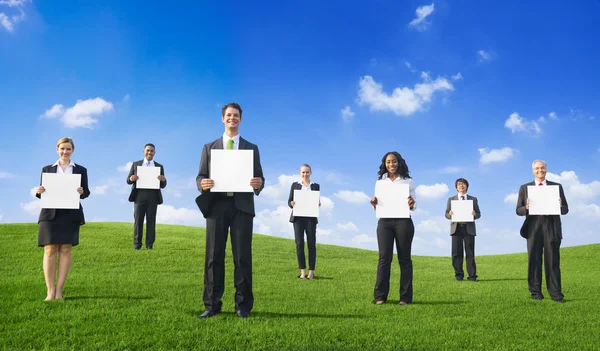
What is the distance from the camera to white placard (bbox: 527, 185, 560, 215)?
35.5ft

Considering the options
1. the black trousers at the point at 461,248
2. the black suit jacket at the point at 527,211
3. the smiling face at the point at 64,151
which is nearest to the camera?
the smiling face at the point at 64,151

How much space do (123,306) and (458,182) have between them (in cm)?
1213

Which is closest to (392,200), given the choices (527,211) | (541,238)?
(527,211)

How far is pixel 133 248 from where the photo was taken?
60.1ft

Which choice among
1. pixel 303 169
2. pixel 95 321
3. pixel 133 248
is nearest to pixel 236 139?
pixel 95 321

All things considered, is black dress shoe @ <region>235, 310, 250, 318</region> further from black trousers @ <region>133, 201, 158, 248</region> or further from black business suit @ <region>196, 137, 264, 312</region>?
black trousers @ <region>133, 201, 158, 248</region>

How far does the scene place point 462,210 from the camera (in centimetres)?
1642

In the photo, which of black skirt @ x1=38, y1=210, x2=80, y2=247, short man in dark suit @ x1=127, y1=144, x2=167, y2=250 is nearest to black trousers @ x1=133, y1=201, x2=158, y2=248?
short man in dark suit @ x1=127, y1=144, x2=167, y2=250

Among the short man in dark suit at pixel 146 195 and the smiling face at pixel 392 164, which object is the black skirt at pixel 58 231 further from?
the short man in dark suit at pixel 146 195

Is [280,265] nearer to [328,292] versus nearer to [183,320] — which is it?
[328,292]

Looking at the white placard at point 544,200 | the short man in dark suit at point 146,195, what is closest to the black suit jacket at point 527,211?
the white placard at point 544,200

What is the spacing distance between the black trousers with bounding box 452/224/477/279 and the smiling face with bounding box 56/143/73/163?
12.6 m

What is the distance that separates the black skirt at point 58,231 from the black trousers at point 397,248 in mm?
5884

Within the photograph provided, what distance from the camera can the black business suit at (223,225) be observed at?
734 cm
